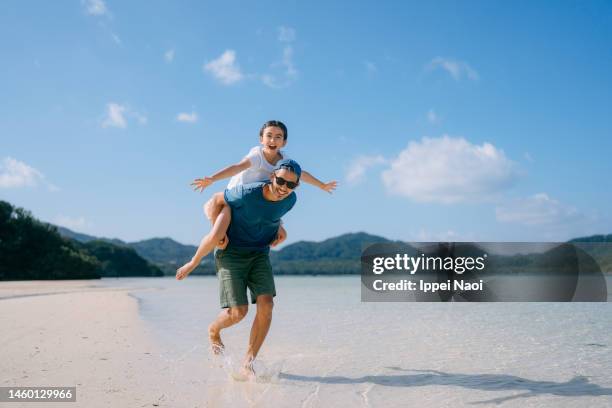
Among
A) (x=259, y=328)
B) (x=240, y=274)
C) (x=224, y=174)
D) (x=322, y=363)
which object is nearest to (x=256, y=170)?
(x=224, y=174)

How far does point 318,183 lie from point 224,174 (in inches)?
40.0

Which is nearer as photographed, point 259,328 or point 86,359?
point 259,328

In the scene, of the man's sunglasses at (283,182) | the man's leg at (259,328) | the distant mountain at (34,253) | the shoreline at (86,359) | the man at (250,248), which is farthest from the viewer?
the distant mountain at (34,253)

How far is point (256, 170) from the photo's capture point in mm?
4508

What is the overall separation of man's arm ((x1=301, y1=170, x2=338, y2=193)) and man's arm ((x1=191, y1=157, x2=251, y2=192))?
0.57 m

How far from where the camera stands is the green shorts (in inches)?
179

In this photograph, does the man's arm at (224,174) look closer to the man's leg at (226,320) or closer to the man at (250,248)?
the man at (250,248)

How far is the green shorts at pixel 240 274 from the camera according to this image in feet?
14.9

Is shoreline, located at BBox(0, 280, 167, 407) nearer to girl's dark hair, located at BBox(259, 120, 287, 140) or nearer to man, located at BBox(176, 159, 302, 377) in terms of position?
man, located at BBox(176, 159, 302, 377)

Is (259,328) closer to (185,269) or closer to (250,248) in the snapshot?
(250,248)

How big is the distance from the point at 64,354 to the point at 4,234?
5435cm

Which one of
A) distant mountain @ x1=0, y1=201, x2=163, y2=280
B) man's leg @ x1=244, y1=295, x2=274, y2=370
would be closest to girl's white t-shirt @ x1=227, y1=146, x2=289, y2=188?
man's leg @ x1=244, y1=295, x2=274, y2=370

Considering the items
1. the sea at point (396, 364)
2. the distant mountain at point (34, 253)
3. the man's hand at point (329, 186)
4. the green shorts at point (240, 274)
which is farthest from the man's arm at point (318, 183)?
the distant mountain at point (34, 253)

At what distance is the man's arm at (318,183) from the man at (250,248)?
479 millimetres
